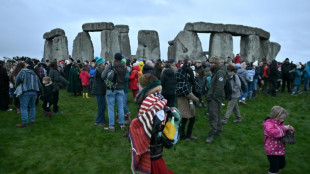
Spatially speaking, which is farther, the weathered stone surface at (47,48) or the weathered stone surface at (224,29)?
the weathered stone surface at (47,48)

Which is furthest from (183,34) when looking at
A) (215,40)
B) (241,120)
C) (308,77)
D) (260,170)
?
(260,170)

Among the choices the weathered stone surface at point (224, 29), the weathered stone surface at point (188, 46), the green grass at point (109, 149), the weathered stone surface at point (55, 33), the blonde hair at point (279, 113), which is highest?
the weathered stone surface at point (55, 33)

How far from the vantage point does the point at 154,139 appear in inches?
122

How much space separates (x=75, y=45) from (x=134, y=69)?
40.7ft

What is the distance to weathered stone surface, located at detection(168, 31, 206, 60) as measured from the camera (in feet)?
57.7

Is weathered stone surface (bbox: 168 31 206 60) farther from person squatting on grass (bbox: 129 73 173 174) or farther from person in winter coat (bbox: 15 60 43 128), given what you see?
person squatting on grass (bbox: 129 73 173 174)

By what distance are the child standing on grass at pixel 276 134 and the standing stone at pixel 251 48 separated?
55.4ft

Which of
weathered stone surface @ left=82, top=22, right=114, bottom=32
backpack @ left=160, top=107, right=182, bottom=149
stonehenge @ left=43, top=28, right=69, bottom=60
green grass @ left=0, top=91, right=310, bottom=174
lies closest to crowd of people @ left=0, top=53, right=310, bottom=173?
backpack @ left=160, top=107, right=182, bottom=149

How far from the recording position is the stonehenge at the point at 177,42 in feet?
58.1

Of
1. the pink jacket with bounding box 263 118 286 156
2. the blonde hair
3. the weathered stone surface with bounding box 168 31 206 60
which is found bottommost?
the pink jacket with bounding box 263 118 286 156

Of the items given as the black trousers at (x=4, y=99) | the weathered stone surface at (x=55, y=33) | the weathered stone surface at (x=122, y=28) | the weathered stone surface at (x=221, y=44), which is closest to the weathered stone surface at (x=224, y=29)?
the weathered stone surface at (x=221, y=44)

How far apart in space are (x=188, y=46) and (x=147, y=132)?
15303mm

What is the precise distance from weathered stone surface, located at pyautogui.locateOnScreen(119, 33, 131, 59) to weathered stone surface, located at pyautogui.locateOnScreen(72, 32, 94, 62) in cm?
261

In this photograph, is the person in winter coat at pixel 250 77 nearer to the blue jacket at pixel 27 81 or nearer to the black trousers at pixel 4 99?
the blue jacket at pixel 27 81
